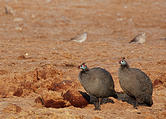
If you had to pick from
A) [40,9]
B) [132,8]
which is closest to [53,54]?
[40,9]

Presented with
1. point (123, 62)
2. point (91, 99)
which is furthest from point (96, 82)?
point (91, 99)

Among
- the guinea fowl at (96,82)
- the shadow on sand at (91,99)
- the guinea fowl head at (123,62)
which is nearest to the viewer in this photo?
the guinea fowl at (96,82)

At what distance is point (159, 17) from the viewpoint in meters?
23.1

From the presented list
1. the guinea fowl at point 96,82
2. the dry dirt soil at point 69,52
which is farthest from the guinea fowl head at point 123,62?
the dry dirt soil at point 69,52

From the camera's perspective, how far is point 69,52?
13.1m

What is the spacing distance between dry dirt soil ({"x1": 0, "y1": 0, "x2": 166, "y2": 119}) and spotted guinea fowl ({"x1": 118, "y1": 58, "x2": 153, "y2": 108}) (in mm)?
247

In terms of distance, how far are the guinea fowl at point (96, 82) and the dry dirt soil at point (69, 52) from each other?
1.09 ft

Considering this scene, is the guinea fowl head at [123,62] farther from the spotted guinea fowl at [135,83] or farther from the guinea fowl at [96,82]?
the guinea fowl at [96,82]

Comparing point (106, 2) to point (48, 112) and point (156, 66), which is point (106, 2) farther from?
point (48, 112)

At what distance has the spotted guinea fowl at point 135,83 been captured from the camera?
718 cm

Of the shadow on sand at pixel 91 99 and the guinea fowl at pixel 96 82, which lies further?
the shadow on sand at pixel 91 99

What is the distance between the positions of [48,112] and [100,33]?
12.7 metres

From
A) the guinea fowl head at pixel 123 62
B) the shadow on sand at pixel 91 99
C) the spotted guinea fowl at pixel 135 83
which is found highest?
the guinea fowl head at pixel 123 62

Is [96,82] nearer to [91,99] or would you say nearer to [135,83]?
[135,83]
